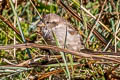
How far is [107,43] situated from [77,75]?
32cm

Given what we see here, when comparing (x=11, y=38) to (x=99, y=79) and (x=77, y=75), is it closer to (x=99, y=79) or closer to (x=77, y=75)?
(x=77, y=75)

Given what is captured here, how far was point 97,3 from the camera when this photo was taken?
3719 millimetres

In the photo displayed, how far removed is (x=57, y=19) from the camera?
331cm

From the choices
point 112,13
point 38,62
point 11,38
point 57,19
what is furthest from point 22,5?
point 38,62

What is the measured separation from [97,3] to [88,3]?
0.33 ft

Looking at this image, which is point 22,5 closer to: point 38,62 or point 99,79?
point 38,62

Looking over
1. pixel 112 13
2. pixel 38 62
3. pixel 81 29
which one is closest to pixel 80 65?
pixel 38 62

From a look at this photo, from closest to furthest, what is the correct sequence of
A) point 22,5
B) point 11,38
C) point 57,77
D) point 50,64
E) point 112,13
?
point 50,64 → point 57,77 → point 11,38 → point 112,13 → point 22,5

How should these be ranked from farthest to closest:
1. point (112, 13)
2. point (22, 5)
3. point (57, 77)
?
point (22, 5), point (112, 13), point (57, 77)

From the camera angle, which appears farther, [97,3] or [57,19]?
[97,3]

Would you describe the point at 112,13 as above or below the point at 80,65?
above

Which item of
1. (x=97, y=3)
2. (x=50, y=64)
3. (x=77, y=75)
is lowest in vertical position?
(x=77, y=75)

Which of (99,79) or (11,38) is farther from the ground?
(11,38)

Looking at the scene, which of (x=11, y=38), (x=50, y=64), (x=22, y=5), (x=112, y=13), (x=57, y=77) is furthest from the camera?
(x=22, y=5)
